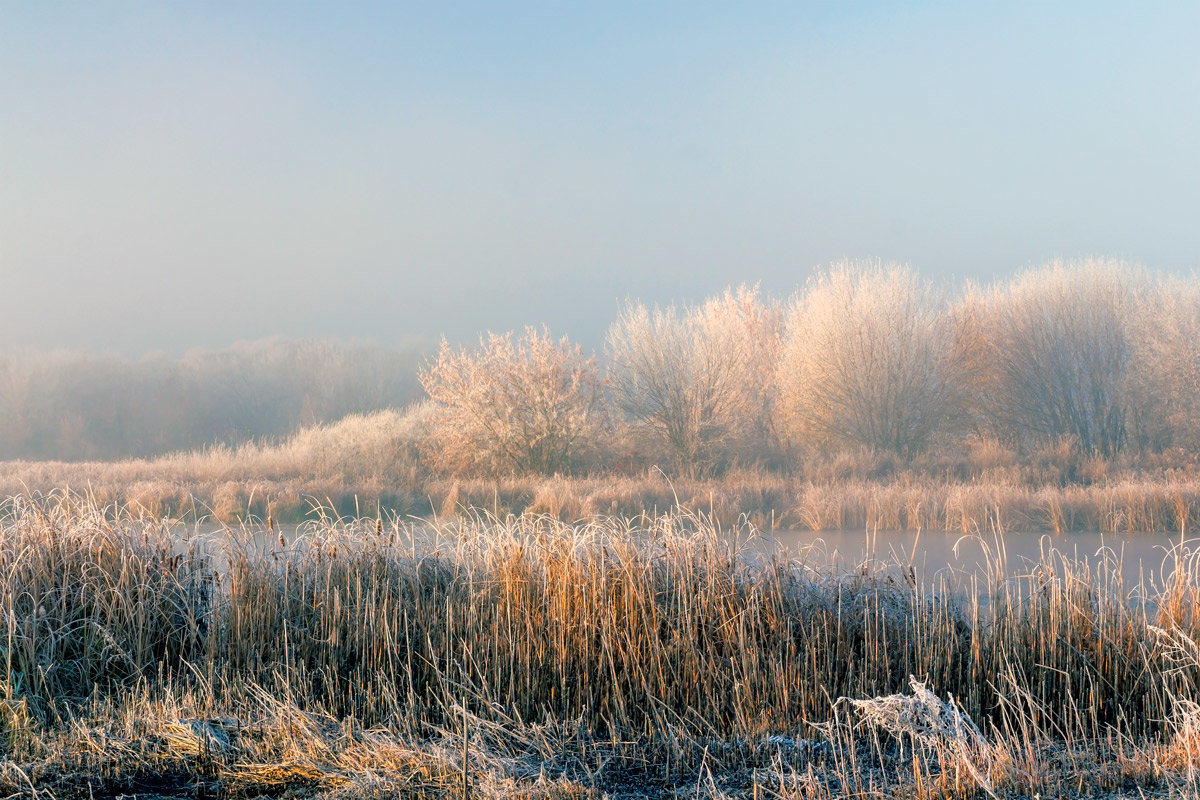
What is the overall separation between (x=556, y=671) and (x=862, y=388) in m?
18.3

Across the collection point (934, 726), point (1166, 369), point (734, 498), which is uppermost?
point (1166, 369)

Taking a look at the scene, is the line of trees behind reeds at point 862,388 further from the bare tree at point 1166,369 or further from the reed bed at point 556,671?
the reed bed at point 556,671

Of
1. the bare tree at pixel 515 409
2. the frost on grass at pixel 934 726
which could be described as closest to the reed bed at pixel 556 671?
the frost on grass at pixel 934 726

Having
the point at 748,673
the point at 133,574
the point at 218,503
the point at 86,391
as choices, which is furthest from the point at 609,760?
the point at 86,391

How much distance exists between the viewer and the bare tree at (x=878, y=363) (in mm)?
21781

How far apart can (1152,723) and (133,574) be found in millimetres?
5836

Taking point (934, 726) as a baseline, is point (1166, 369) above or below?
above

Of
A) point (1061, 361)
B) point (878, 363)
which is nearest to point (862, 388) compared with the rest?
point (878, 363)

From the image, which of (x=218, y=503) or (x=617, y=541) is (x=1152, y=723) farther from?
A: (x=218, y=503)

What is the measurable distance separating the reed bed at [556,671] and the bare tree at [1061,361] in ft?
61.3

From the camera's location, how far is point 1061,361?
2291 centimetres

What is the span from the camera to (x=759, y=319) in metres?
30.9

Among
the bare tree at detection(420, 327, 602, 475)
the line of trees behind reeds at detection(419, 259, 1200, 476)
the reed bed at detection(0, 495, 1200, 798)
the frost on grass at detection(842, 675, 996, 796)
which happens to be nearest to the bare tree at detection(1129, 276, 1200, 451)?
the line of trees behind reeds at detection(419, 259, 1200, 476)

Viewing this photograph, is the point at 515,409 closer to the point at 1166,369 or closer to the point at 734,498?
the point at 734,498
